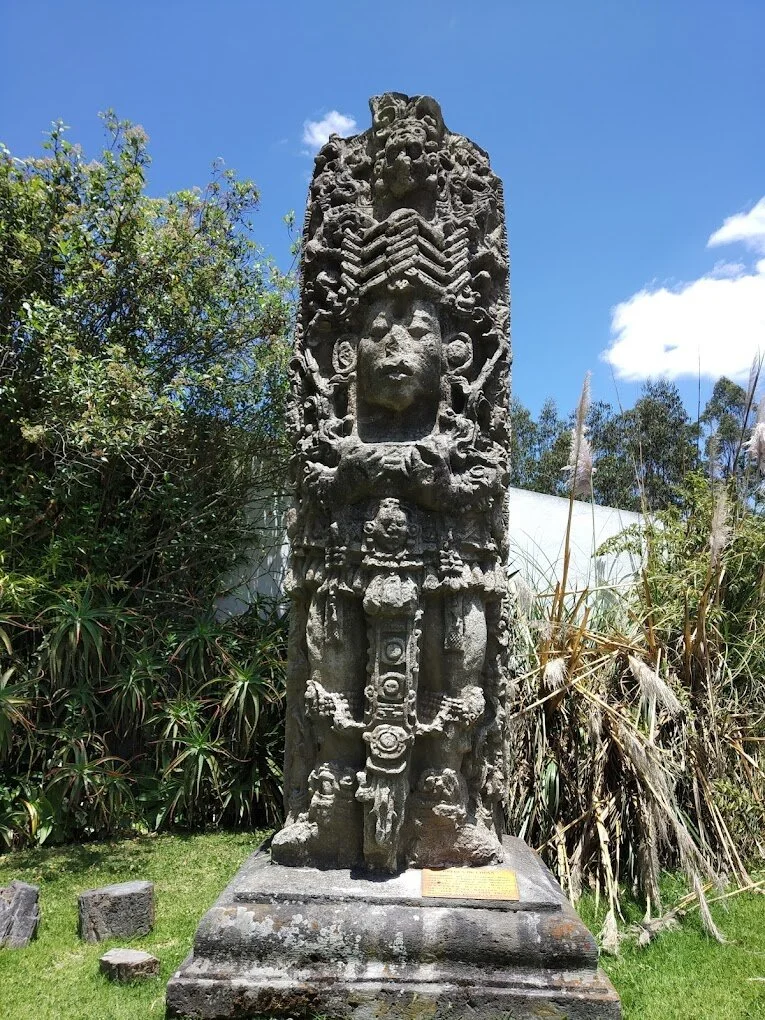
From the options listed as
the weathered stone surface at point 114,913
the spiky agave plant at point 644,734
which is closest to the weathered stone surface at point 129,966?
the weathered stone surface at point 114,913

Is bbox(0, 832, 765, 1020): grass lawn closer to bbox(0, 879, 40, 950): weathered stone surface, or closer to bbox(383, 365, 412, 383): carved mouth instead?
bbox(0, 879, 40, 950): weathered stone surface

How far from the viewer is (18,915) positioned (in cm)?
362

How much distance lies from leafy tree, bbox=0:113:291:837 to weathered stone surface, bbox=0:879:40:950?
5.65 ft

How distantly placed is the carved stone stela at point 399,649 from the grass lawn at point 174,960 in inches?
20.2

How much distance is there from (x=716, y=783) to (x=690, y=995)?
1621 millimetres

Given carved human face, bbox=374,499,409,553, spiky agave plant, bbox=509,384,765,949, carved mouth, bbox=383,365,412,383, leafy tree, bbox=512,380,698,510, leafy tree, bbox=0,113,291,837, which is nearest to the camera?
carved human face, bbox=374,499,409,553

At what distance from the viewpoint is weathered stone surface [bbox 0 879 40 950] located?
3578 mm

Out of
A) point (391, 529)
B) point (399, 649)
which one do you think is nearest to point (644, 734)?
point (399, 649)

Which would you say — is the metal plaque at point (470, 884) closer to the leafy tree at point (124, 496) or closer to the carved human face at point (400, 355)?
the carved human face at point (400, 355)

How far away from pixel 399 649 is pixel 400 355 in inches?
54.6

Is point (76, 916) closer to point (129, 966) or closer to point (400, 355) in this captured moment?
point (129, 966)

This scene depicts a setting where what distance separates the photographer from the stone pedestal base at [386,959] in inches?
106

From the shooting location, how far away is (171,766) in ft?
18.3

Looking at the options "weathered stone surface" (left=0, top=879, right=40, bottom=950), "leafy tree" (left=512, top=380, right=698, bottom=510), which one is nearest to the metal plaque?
"weathered stone surface" (left=0, top=879, right=40, bottom=950)
